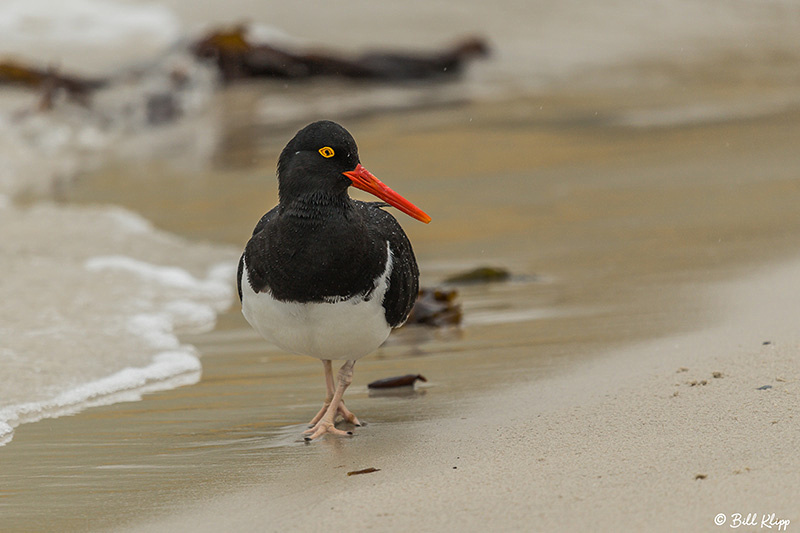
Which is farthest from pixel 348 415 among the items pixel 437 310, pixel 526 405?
pixel 437 310

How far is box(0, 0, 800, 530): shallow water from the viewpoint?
4.60 meters

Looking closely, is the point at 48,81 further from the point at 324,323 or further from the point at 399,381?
the point at 324,323

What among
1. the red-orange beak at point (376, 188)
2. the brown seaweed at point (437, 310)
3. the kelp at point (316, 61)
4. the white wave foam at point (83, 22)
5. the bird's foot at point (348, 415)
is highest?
the white wave foam at point (83, 22)

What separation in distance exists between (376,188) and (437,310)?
180 cm

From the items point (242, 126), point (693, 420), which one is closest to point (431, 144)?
point (242, 126)

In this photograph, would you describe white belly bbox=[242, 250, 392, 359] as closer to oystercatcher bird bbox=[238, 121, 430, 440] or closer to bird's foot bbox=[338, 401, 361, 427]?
oystercatcher bird bbox=[238, 121, 430, 440]

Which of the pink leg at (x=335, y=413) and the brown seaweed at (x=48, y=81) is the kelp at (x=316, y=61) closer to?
the brown seaweed at (x=48, y=81)

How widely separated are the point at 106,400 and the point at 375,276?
1.58 metres

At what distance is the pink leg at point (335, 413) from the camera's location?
4426 millimetres

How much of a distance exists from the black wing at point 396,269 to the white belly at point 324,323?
53 mm

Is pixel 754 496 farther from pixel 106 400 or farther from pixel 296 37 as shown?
pixel 296 37

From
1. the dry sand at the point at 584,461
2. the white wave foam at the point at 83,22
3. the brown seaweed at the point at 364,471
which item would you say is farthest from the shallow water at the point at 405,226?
Result: the white wave foam at the point at 83,22

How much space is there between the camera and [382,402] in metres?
4.93

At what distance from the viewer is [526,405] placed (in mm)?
4457
